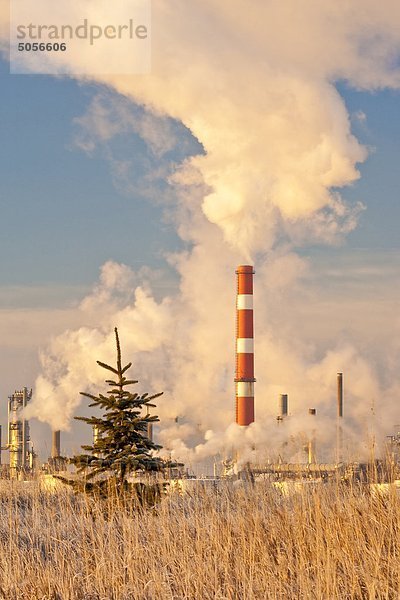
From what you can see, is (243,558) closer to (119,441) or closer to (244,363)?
(119,441)

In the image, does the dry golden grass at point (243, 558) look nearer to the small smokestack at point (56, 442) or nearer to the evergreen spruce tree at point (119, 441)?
the evergreen spruce tree at point (119, 441)

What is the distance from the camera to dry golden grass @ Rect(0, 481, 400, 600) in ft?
20.9

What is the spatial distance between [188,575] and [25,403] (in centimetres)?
6661

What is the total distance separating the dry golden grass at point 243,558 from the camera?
638 centimetres

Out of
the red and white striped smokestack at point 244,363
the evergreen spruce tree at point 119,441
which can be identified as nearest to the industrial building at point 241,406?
the red and white striped smokestack at point 244,363

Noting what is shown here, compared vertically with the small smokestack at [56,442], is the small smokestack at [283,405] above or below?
above

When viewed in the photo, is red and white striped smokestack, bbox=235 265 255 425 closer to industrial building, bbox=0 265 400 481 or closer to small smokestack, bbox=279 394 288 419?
industrial building, bbox=0 265 400 481

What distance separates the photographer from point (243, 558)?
705 centimetres

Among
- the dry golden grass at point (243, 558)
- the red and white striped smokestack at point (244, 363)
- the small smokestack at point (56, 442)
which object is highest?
the red and white striped smokestack at point (244, 363)

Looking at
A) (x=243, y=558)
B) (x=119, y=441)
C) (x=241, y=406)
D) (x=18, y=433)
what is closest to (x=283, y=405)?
(x=241, y=406)

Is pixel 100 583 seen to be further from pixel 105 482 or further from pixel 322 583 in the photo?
pixel 105 482

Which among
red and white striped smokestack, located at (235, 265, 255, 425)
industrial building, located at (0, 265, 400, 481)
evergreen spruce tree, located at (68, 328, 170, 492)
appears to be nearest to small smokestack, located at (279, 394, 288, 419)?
industrial building, located at (0, 265, 400, 481)

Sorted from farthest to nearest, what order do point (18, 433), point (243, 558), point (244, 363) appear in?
point (18, 433), point (244, 363), point (243, 558)

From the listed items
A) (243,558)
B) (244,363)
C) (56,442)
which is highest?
(244,363)
